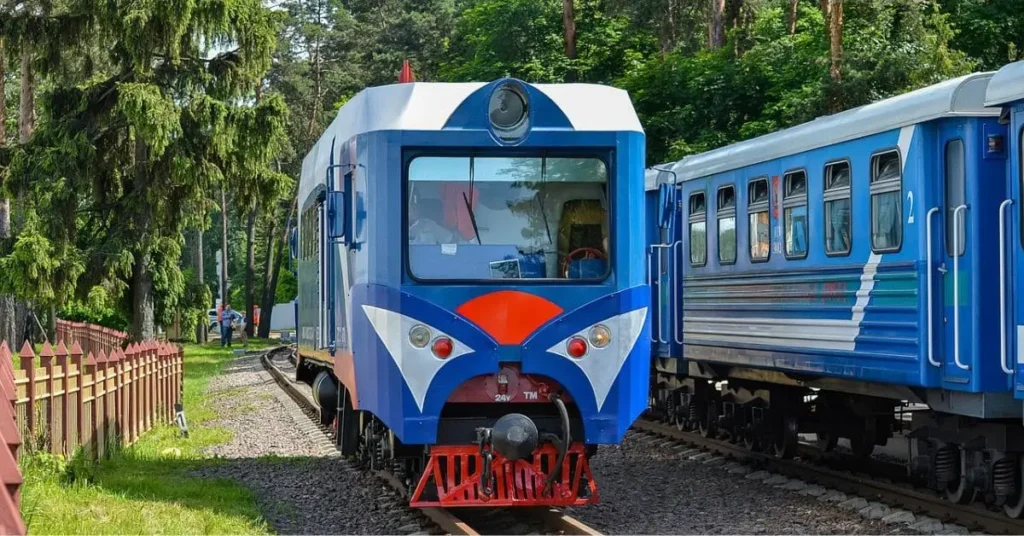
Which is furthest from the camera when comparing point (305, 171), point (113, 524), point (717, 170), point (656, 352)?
point (656, 352)

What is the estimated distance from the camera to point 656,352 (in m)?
17.9

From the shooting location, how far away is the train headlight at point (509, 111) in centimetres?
1057

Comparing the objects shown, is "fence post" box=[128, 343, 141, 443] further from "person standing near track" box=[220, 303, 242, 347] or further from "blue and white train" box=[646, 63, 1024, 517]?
"person standing near track" box=[220, 303, 242, 347]

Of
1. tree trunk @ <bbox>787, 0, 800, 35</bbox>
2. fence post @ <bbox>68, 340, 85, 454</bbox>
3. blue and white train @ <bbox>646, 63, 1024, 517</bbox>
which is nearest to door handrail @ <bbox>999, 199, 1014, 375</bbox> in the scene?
blue and white train @ <bbox>646, 63, 1024, 517</bbox>

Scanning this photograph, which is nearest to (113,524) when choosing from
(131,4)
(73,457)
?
(73,457)

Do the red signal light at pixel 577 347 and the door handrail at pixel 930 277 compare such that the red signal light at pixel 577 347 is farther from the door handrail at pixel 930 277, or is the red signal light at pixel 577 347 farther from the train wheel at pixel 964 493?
the train wheel at pixel 964 493

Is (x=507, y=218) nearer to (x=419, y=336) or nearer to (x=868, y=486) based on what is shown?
(x=419, y=336)

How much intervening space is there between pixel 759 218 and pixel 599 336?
14.5 feet

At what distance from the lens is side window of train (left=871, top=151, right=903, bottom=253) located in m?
11.3

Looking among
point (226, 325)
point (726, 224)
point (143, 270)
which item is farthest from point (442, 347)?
point (226, 325)

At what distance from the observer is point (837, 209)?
12.5 m

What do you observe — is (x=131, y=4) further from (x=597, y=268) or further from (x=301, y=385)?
(x=597, y=268)

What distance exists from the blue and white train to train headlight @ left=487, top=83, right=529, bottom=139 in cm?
181

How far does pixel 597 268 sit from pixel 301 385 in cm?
1942
